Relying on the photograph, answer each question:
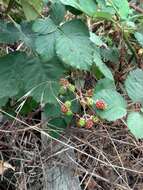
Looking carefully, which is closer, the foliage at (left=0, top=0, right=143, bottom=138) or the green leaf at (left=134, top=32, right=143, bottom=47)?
the foliage at (left=0, top=0, right=143, bottom=138)

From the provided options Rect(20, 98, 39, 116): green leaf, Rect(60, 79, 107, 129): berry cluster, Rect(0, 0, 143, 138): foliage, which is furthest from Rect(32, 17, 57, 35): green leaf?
Rect(20, 98, 39, 116): green leaf

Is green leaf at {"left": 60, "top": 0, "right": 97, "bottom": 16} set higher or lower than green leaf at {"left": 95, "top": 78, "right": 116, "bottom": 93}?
higher

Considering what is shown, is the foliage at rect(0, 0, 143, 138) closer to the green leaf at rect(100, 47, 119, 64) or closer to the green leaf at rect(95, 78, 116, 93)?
the green leaf at rect(95, 78, 116, 93)

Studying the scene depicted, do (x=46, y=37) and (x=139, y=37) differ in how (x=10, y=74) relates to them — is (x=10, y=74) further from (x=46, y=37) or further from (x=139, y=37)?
(x=139, y=37)

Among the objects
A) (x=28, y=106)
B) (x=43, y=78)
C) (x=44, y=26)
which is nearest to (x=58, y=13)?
(x=44, y=26)

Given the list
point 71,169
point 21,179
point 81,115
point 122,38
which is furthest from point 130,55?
point 21,179
